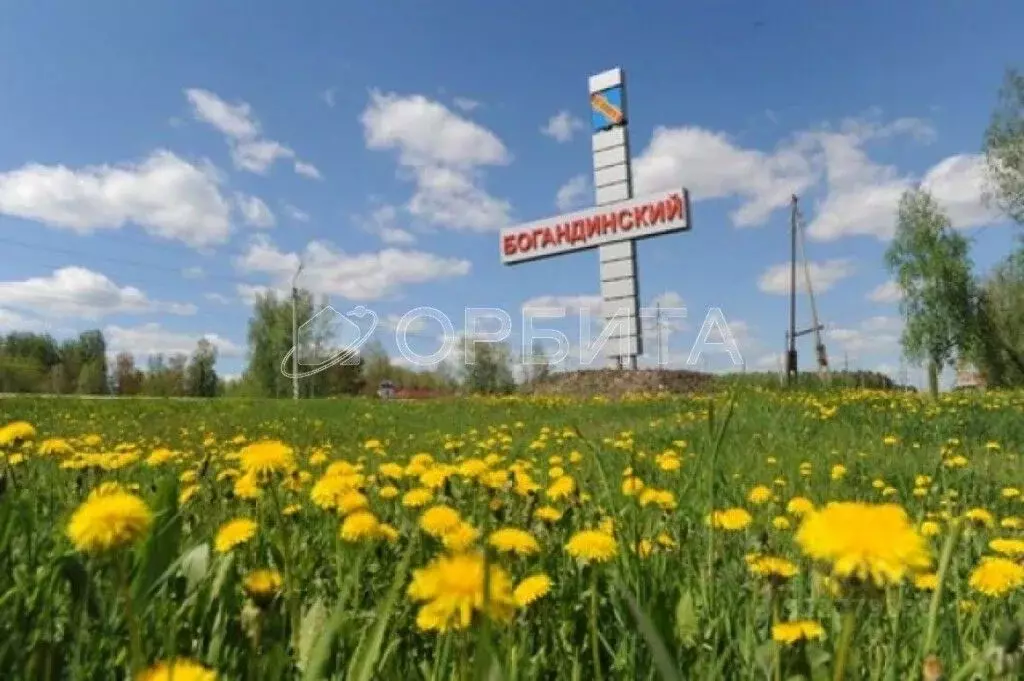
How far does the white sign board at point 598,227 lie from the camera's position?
63.0 ft

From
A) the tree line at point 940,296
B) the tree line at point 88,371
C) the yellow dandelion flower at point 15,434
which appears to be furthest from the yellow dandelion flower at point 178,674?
the tree line at point 88,371

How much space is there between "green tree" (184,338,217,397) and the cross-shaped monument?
125 feet

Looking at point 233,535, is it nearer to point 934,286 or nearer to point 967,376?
point 934,286

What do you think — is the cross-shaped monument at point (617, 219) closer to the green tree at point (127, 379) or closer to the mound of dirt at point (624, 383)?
the mound of dirt at point (624, 383)

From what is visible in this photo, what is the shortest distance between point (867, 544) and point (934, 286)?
35.7 m

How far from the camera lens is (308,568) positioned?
1574mm

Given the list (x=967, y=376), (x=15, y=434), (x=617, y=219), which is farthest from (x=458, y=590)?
(x=967, y=376)

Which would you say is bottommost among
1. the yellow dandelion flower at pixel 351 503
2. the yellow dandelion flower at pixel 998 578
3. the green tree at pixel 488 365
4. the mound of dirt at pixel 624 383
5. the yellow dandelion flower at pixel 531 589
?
the yellow dandelion flower at pixel 998 578

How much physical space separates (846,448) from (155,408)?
1208 cm

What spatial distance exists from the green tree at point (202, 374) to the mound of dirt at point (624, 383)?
126 feet

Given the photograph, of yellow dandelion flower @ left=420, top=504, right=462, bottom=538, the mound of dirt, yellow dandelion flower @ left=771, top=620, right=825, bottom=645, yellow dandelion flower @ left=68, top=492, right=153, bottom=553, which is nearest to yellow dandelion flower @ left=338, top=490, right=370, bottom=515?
yellow dandelion flower @ left=420, top=504, right=462, bottom=538

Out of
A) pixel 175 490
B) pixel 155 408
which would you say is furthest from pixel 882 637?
pixel 155 408

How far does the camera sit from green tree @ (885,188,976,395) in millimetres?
31531

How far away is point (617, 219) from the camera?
20156 mm
